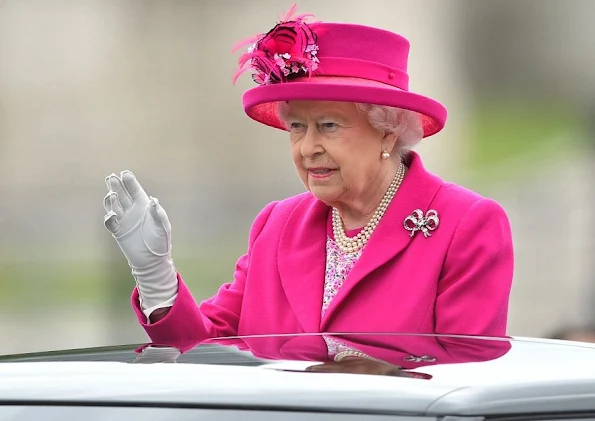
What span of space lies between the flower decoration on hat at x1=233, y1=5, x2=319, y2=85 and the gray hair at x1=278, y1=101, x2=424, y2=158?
3.8 inches

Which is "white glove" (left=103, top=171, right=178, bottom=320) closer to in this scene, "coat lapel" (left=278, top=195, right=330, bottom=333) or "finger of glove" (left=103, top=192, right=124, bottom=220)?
"finger of glove" (left=103, top=192, right=124, bottom=220)

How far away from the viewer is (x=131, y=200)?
3.00 metres

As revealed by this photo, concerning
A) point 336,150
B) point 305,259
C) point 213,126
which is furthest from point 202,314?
point 213,126

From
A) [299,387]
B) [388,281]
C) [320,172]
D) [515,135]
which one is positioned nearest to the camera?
[299,387]

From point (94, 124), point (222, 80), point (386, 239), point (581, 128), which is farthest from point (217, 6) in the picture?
point (386, 239)

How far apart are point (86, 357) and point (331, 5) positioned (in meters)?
4.88

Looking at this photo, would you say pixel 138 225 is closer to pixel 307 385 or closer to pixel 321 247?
pixel 321 247

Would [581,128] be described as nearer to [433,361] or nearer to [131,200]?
[131,200]

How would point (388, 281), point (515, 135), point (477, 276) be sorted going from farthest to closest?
1. point (515, 135)
2. point (388, 281)
3. point (477, 276)

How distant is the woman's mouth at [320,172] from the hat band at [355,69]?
0.87ft

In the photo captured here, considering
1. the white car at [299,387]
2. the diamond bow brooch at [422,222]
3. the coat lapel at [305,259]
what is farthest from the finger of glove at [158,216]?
the white car at [299,387]

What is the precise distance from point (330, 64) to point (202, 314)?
762 millimetres

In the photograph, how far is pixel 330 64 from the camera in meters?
3.26

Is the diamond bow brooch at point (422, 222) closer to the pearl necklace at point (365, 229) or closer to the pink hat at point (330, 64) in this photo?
the pearl necklace at point (365, 229)
